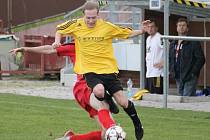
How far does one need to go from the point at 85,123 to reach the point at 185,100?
197 inches

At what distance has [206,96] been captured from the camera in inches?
730

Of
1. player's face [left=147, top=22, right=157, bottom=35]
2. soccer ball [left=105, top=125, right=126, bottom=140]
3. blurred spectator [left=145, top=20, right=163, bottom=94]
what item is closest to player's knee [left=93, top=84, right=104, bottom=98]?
soccer ball [left=105, top=125, right=126, bottom=140]

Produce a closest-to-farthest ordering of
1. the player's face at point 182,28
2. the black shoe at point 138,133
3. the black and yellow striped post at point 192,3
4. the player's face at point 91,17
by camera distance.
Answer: the player's face at point 91,17 < the black shoe at point 138,133 < the player's face at point 182,28 < the black and yellow striped post at point 192,3

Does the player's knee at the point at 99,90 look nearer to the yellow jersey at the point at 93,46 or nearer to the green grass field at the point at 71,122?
the yellow jersey at the point at 93,46

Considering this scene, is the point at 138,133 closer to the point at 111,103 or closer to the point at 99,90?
the point at 111,103

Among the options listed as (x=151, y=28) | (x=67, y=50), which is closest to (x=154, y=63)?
(x=151, y=28)

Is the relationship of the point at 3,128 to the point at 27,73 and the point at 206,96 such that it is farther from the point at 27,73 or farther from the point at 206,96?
the point at 27,73

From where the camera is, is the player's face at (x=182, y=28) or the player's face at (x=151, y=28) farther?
the player's face at (x=182, y=28)

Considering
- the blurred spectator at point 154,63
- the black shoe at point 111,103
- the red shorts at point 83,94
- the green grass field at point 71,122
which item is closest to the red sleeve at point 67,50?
the red shorts at point 83,94

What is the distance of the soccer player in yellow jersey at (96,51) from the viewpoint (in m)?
10.4

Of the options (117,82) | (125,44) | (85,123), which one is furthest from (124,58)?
(117,82)

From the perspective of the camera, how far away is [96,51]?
1054 cm

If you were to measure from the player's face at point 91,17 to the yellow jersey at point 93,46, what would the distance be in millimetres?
118

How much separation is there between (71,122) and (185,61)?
524 cm
